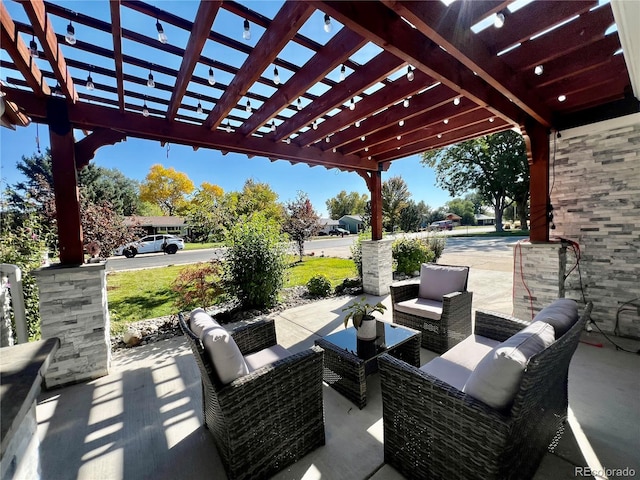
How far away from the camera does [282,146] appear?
4195 millimetres

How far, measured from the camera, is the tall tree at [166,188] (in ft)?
89.5

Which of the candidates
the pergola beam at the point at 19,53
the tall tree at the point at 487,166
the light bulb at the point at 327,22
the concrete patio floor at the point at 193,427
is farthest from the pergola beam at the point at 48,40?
the tall tree at the point at 487,166

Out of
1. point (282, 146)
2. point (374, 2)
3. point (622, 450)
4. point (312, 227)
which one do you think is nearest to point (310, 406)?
point (622, 450)

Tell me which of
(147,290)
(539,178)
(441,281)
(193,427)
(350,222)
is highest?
(539,178)

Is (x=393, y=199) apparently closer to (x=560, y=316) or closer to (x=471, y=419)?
(x=560, y=316)

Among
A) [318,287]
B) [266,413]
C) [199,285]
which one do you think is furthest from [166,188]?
[266,413]

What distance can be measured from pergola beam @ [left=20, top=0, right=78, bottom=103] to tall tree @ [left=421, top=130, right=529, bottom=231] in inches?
724

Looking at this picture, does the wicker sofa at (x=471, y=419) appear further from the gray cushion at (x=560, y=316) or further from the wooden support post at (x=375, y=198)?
the wooden support post at (x=375, y=198)

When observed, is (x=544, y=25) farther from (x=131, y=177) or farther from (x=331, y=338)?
(x=131, y=177)

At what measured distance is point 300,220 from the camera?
10820 mm

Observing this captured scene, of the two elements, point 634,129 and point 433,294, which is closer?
point 634,129

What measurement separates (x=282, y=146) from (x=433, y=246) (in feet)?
18.4

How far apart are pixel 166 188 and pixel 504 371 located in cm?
3207

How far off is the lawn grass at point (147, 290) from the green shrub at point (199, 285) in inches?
31.1
